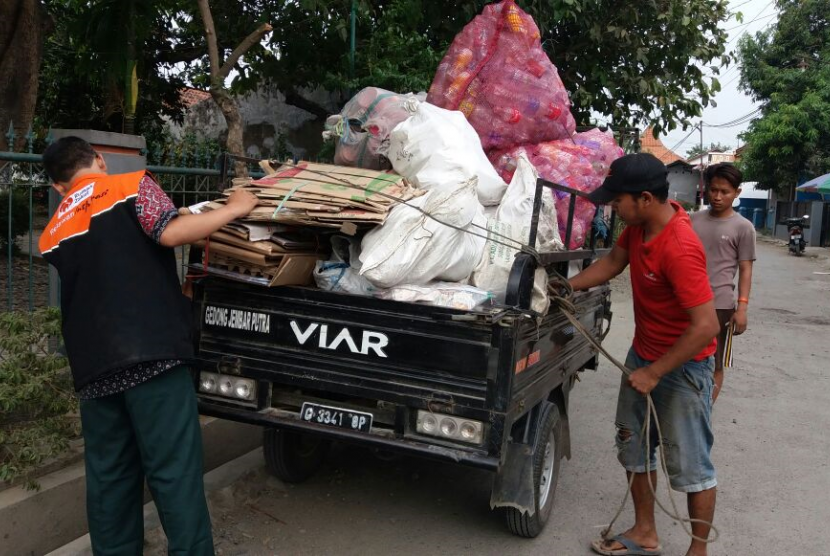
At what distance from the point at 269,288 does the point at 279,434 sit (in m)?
1.11

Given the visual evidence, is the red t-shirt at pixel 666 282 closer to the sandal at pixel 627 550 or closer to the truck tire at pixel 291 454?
the sandal at pixel 627 550

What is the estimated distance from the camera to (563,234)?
408cm

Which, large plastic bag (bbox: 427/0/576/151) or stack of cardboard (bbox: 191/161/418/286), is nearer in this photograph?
stack of cardboard (bbox: 191/161/418/286)

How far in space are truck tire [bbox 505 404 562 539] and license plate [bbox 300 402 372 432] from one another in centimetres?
87

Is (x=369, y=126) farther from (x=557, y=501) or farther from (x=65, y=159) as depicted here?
(x=557, y=501)

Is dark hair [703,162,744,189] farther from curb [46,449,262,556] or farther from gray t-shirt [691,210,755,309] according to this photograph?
curb [46,449,262,556]

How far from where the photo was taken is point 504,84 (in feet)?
14.5

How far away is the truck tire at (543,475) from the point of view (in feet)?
11.3

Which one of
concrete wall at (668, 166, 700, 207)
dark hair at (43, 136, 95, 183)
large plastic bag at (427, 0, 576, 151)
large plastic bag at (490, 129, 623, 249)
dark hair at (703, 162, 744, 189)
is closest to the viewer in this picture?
dark hair at (43, 136, 95, 183)

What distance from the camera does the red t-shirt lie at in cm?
292

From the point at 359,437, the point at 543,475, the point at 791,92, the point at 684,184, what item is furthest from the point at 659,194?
the point at 684,184

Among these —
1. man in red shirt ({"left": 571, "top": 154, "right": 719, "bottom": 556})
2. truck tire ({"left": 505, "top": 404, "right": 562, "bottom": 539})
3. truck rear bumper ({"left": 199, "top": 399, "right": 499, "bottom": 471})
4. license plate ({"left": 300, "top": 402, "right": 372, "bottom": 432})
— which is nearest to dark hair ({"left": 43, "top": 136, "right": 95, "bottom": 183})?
truck rear bumper ({"left": 199, "top": 399, "right": 499, "bottom": 471})

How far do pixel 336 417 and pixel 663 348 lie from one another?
59.5 inches

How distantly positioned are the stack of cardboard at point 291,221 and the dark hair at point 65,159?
0.60 m
